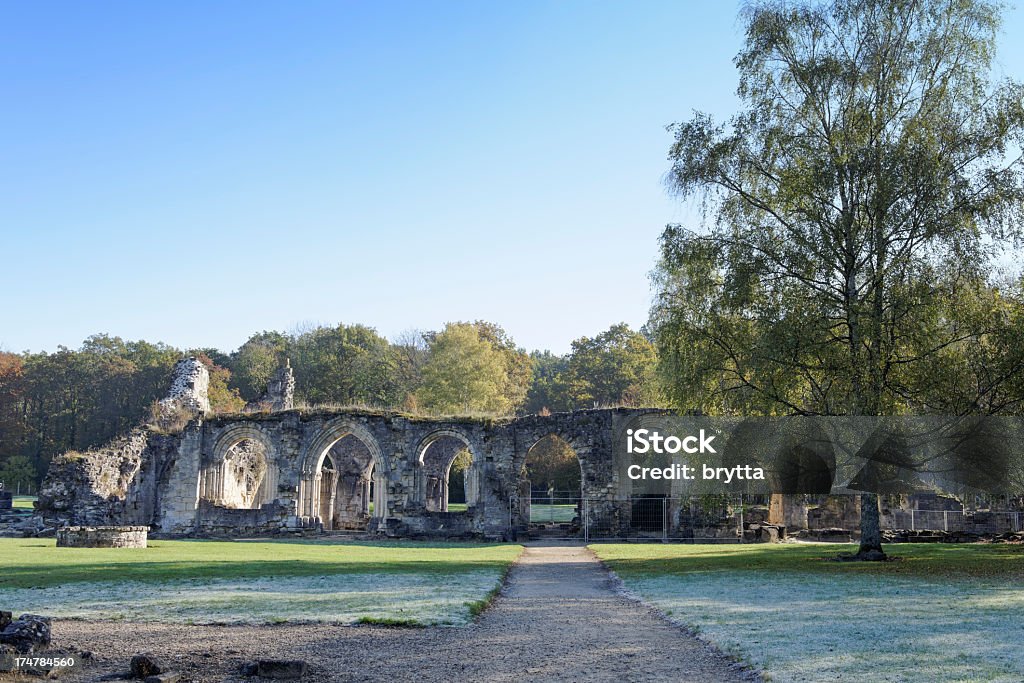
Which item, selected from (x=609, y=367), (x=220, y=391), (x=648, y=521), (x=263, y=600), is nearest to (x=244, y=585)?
(x=263, y=600)

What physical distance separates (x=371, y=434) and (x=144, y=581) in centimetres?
2040

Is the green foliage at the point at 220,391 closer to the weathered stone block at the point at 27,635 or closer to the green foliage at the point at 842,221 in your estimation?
the green foliage at the point at 842,221

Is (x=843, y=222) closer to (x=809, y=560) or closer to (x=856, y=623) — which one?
(x=809, y=560)

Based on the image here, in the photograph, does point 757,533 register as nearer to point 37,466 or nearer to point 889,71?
point 889,71

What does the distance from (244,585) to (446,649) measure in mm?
6198

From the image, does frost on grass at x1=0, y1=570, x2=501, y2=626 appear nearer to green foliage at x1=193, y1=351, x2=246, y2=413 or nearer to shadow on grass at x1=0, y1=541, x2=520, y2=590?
shadow on grass at x1=0, y1=541, x2=520, y2=590

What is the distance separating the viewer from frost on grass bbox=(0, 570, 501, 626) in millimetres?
10164

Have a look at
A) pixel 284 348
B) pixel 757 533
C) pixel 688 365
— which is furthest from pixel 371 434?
pixel 284 348

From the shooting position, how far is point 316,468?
1356 inches

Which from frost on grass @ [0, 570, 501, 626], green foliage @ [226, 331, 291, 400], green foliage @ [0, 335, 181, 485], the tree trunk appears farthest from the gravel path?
green foliage @ [226, 331, 291, 400]

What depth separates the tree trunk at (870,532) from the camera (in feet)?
65.2

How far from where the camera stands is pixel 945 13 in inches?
820

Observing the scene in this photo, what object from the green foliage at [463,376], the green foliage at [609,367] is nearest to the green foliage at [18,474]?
the green foliage at [463,376]

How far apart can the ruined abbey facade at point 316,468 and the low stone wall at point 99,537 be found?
891 cm
